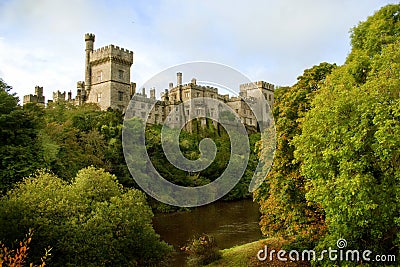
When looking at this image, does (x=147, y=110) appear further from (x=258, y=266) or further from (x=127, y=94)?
(x=258, y=266)

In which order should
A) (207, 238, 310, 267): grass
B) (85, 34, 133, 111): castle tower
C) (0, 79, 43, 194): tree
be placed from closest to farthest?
(207, 238, 310, 267): grass → (0, 79, 43, 194): tree → (85, 34, 133, 111): castle tower

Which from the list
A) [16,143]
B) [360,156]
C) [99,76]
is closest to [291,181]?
[360,156]

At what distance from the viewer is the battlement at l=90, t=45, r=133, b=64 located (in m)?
45.0

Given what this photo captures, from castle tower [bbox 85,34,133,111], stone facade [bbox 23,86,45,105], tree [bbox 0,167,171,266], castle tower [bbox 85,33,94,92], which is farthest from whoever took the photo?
castle tower [bbox 85,33,94,92]

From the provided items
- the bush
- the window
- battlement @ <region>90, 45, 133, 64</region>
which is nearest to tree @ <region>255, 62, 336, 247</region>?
the bush

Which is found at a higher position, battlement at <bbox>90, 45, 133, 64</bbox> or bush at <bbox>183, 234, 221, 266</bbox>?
battlement at <bbox>90, 45, 133, 64</bbox>

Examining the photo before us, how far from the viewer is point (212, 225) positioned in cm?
2933

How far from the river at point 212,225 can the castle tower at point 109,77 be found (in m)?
15.9

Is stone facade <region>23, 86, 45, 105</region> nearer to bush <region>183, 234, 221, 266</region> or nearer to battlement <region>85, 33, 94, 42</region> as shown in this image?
battlement <region>85, 33, 94, 42</region>

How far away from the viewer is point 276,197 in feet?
49.5

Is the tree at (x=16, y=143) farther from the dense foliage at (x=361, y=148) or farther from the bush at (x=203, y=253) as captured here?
the dense foliage at (x=361, y=148)

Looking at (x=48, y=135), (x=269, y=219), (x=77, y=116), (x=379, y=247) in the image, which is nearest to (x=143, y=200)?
(x=269, y=219)

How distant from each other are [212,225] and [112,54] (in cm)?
2397

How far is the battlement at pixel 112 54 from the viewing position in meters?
45.0
